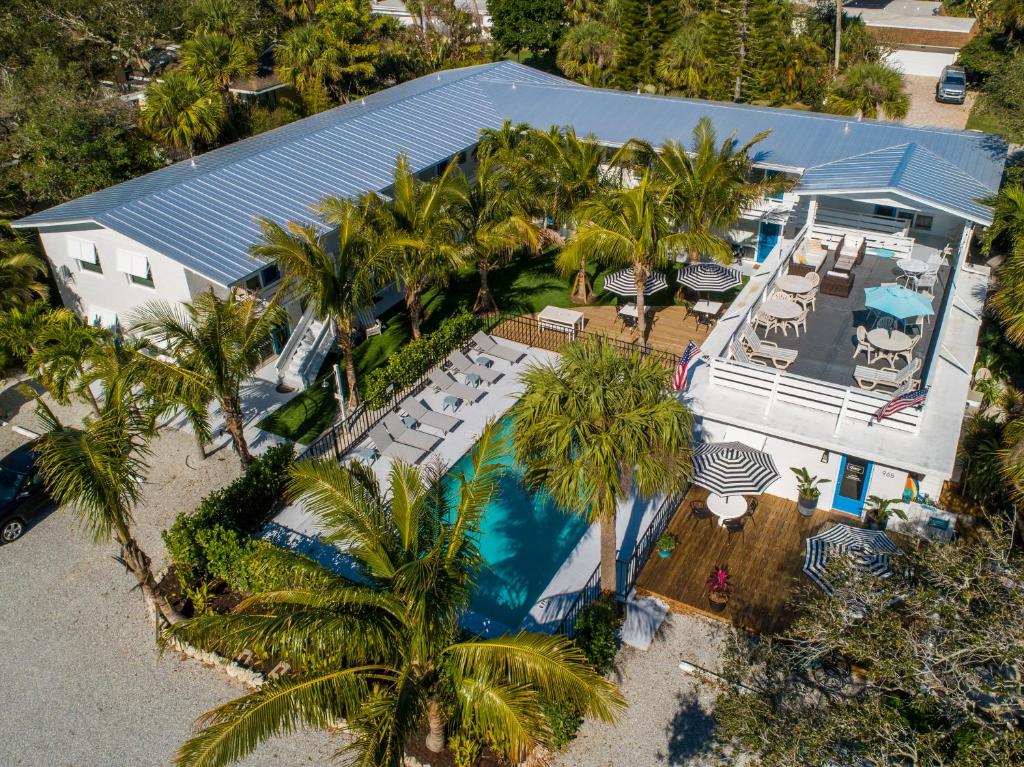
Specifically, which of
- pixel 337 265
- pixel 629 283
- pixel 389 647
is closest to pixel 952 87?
pixel 629 283

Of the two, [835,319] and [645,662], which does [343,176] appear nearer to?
[835,319]

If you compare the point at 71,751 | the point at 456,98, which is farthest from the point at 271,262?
the point at 456,98

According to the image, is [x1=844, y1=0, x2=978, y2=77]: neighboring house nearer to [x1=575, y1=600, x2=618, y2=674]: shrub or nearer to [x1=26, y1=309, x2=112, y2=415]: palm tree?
[x1=575, y1=600, x2=618, y2=674]: shrub

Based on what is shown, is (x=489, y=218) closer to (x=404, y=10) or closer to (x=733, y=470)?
(x=733, y=470)

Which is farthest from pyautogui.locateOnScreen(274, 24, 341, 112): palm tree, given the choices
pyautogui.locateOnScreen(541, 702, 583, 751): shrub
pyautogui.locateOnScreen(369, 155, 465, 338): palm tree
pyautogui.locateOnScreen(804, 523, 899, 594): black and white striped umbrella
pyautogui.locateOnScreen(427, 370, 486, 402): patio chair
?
pyautogui.locateOnScreen(541, 702, 583, 751): shrub

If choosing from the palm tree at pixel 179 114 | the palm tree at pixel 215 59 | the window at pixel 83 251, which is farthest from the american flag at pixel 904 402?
the palm tree at pixel 215 59

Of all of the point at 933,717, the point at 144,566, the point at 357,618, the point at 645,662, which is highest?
the point at 357,618
